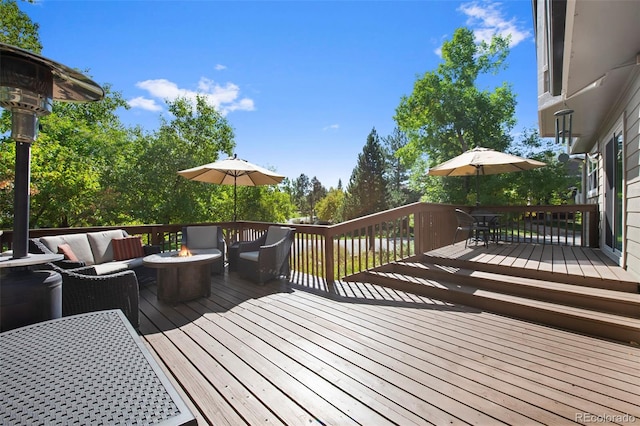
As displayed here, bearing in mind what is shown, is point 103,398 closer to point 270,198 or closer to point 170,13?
point 170,13

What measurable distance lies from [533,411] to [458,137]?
570 inches

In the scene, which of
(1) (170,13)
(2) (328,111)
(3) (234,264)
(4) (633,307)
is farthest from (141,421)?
(2) (328,111)

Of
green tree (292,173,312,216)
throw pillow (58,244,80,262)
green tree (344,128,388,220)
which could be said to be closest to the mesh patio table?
throw pillow (58,244,80,262)

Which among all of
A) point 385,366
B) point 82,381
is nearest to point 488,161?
point 385,366

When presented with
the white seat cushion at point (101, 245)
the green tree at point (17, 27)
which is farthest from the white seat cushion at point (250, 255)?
the green tree at point (17, 27)

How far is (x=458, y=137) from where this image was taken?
14.2 meters

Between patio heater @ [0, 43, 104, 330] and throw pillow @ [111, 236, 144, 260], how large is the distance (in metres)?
2.97

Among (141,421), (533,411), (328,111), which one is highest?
(328,111)

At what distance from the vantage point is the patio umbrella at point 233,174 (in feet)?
18.3

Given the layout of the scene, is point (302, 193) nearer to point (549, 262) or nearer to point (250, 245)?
point (250, 245)

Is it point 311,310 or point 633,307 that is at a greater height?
point 633,307

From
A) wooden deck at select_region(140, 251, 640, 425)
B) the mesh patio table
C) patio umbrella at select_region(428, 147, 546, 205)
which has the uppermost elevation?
patio umbrella at select_region(428, 147, 546, 205)

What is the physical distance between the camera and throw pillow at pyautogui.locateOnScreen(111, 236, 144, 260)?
4566mm

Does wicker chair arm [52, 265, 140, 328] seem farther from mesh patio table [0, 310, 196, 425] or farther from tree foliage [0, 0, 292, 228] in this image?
tree foliage [0, 0, 292, 228]
